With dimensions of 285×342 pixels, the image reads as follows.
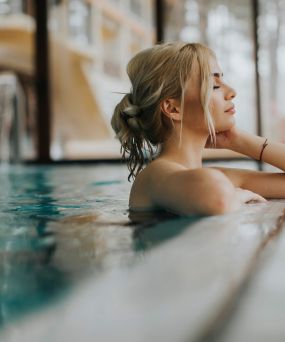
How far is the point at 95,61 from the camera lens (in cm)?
1027

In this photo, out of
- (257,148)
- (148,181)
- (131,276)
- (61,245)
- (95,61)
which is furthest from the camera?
(95,61)

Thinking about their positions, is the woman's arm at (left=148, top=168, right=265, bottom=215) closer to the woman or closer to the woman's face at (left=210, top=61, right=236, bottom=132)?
the woman

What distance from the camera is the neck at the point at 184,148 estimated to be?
83.0 inches

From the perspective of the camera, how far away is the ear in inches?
80.5

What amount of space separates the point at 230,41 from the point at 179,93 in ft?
23.1

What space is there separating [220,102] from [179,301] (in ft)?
4.38

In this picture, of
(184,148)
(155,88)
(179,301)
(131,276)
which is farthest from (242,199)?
(179,301)

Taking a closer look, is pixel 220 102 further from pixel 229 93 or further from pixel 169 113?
pixel 169 113

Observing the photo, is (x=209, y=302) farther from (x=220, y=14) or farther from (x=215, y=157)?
(x=220, y=14)

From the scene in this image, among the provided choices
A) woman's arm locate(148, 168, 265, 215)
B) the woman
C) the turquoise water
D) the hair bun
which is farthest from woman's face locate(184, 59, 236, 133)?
the turquoise water

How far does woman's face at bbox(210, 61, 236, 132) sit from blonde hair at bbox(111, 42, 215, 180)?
5 cm

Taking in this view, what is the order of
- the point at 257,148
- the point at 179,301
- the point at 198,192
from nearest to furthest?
1. the point at 179,301
2. the point at 198,192
3. the point at 257,148

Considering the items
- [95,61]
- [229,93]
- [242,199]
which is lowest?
[242,199]

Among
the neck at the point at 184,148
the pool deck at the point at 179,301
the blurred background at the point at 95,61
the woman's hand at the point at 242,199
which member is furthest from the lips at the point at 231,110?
the blurred background at the point at 95,61
